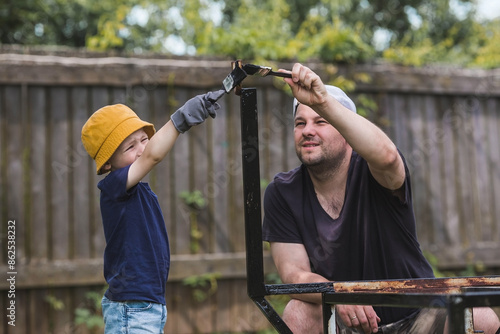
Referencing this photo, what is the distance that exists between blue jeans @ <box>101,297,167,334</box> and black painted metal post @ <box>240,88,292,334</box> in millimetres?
453

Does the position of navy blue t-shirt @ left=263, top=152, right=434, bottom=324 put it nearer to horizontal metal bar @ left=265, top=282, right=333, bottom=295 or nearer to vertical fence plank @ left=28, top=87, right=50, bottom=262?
horizontal metal bar @ left=265, top=282, right=333, bottom=295

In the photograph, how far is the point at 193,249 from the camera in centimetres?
446

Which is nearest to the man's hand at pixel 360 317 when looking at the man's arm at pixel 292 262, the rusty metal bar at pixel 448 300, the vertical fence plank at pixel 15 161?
the man's arm at pixel 292 262

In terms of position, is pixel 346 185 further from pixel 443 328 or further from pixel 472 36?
pixel 472 36

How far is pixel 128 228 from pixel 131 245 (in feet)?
0.19

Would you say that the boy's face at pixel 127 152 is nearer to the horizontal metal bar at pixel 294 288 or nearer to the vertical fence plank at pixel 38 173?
the horizontal metal bar at pixel 294 288

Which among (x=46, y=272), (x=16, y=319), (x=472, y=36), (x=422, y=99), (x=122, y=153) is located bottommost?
(x=16, y=319)

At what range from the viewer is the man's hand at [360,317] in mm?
2037

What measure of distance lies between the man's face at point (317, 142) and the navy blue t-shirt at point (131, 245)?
2.13 ft

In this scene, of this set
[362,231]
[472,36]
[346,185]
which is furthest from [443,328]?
[472,36]

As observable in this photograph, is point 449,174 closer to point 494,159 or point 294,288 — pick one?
point 494,159

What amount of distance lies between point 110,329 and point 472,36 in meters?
12.5

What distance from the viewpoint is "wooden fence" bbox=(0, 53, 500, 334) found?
416 centimetres

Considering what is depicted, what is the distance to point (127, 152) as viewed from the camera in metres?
2.19
